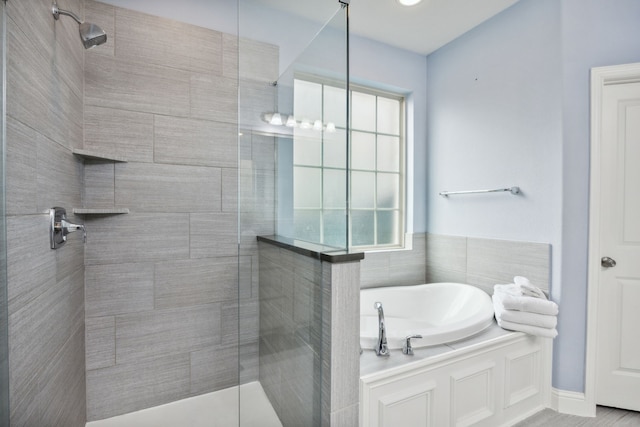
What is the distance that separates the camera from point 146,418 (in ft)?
5.64

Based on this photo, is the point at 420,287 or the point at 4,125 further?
the point at 420,287

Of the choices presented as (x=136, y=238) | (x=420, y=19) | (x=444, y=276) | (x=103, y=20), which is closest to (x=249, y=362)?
(x=136, y=238)

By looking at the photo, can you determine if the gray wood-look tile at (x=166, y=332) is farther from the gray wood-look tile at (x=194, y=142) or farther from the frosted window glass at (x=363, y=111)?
the frosted window glass at (x=363, y=111)

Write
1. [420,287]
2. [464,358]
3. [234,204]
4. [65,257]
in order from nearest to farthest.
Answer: [65,257] < [464,358] < [234,204] < [420,287]

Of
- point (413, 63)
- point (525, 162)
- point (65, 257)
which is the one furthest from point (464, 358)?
point (413, 63)

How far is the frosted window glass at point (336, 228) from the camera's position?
48.8 inches

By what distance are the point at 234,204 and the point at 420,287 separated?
5.48ft

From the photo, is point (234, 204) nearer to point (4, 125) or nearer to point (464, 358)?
point (4, 125)

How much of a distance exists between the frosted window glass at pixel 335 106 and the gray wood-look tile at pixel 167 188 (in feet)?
3.10

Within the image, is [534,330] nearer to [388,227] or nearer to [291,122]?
[388,227]

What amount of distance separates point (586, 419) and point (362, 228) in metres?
1.88

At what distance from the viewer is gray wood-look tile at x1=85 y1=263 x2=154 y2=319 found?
1682 mm

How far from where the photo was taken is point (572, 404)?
5.99 ft

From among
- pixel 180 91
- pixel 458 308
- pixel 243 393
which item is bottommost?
pixel 243 393
